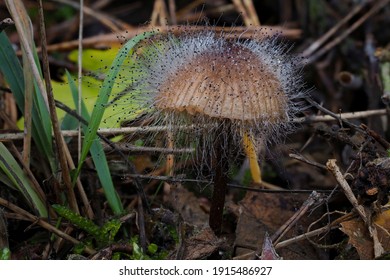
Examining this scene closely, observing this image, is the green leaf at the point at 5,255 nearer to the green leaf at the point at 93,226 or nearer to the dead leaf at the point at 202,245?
the green leaf at the point at 93,226

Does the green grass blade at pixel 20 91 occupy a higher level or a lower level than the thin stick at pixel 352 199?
higher

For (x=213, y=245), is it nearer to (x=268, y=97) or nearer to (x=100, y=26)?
(x=268, y=97)

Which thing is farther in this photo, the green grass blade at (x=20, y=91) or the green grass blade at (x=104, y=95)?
the green grass blade at (x=20, y=91)

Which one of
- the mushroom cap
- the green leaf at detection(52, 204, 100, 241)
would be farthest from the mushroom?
the green leaf at detection(52, 204, 100, 241)

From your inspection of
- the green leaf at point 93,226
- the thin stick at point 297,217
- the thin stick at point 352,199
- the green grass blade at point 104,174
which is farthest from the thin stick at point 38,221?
the thin stick at point 352,199

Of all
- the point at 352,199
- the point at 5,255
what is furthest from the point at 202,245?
the point at 5,255
